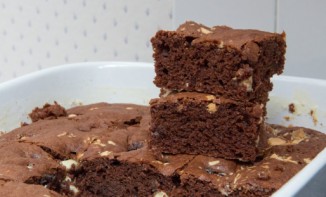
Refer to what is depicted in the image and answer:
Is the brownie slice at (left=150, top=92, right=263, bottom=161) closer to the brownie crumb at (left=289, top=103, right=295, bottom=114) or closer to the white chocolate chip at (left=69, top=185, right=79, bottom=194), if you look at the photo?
the white chocolate chip at (left=69, top=185, right=79, bottom=194)

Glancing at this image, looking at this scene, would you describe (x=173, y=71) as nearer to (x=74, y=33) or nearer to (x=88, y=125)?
(x=88, y=125)

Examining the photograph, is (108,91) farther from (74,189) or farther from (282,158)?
(282,158)

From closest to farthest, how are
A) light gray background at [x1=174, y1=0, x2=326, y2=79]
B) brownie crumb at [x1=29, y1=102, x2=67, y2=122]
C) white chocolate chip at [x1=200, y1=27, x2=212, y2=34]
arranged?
white chocolate chip at [x1=200, y1=27, x2=212, y2=34]
light gray background at [x1=174, y1=0, x2=326, y2=79]
brownie crumb at [x1=29, y1=102, x2=67, y2=122]

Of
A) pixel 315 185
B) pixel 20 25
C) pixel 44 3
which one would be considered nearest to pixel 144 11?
pixel 44 3

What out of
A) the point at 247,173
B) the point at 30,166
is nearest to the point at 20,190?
the point at 30,166

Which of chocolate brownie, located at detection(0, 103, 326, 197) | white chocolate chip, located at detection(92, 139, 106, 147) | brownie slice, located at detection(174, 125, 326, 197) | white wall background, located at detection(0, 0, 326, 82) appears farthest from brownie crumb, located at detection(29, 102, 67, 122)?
brownie slice, located at detection(174, 125, 326, 197)
